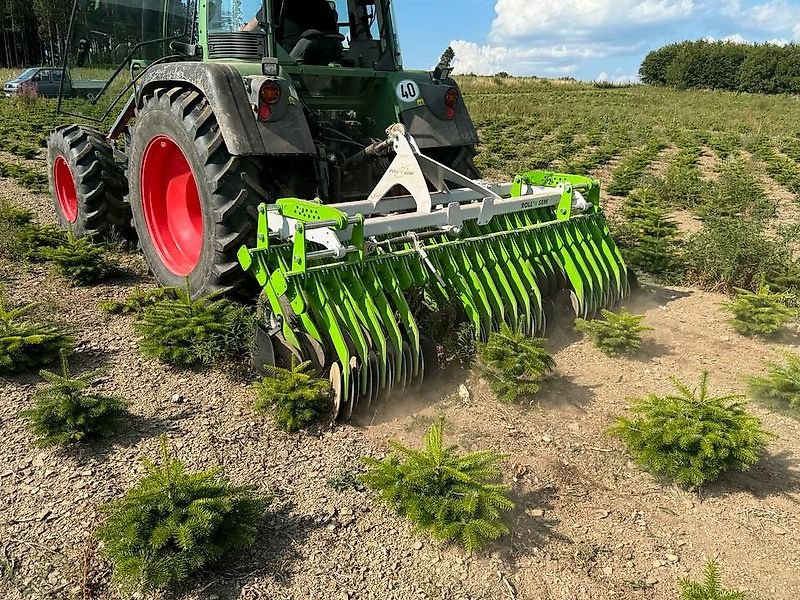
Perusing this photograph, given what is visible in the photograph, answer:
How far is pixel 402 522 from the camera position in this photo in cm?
252

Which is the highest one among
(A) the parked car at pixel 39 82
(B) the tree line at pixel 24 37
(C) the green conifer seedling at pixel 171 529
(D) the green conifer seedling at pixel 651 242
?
(B) the tree line at pixel 24 37

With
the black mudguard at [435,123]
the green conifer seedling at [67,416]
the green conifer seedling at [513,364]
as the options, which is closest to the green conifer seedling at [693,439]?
the green conifer seedling at [513,364]

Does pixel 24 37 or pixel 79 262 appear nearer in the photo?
pixel 79 262

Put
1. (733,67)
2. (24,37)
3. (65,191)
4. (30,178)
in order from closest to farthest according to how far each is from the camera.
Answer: (65,191) < (30,178) < (24,37) < (733,67)

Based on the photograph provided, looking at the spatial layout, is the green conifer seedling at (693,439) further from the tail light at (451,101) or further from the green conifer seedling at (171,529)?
the tail light at (451,101)

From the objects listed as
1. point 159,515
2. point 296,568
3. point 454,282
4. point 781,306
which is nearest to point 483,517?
point 296,568

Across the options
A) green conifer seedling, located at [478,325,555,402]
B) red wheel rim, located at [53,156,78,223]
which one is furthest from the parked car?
green conifer seedling, located at [478,325,555,402]

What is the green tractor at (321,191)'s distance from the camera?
11.0 ft

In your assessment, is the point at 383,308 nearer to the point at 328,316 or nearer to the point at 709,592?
the point at 328,316

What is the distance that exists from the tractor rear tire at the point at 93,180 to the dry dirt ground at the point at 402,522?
200 cm

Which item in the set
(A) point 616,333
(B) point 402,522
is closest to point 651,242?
(A) point 616,333

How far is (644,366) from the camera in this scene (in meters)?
3.94

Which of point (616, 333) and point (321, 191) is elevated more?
point (321, 191)

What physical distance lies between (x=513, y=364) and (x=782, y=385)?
1427 millimetres
